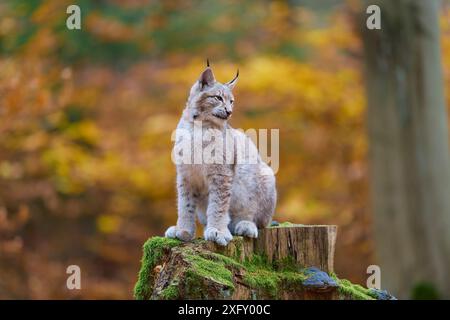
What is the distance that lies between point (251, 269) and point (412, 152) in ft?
17.5

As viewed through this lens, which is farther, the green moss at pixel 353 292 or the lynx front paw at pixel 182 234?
the lynx front paw at pixel 182 234

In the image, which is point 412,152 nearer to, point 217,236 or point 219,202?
point 219,202

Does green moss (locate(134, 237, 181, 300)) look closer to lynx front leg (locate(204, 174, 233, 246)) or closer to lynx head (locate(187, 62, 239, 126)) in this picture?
lynx front leg (locate(204, 174, 233, 246))

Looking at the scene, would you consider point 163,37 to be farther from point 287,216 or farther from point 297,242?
point 297,242

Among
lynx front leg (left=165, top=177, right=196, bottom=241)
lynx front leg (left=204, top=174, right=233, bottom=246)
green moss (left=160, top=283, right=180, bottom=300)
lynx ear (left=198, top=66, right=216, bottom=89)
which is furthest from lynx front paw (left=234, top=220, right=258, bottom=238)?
lynx ear (left=198, top=66, right=216, bottom=89)

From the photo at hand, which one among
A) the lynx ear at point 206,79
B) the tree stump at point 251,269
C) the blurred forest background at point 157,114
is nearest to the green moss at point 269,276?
the tree stump at point 251,269

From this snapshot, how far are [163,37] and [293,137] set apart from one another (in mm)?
3095

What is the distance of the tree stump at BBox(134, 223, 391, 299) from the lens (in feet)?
15.0

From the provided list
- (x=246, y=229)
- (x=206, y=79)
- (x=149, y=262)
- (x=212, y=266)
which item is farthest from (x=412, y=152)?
(x=212, y=266)

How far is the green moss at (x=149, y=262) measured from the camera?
5187 millimetres

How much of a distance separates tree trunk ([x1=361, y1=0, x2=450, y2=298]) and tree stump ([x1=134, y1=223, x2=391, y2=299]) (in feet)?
15.5

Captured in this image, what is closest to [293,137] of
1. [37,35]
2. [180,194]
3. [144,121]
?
[144,121]

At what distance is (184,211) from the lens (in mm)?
5426

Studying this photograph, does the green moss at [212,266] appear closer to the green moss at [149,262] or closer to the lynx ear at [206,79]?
the green moss at [149,262]
